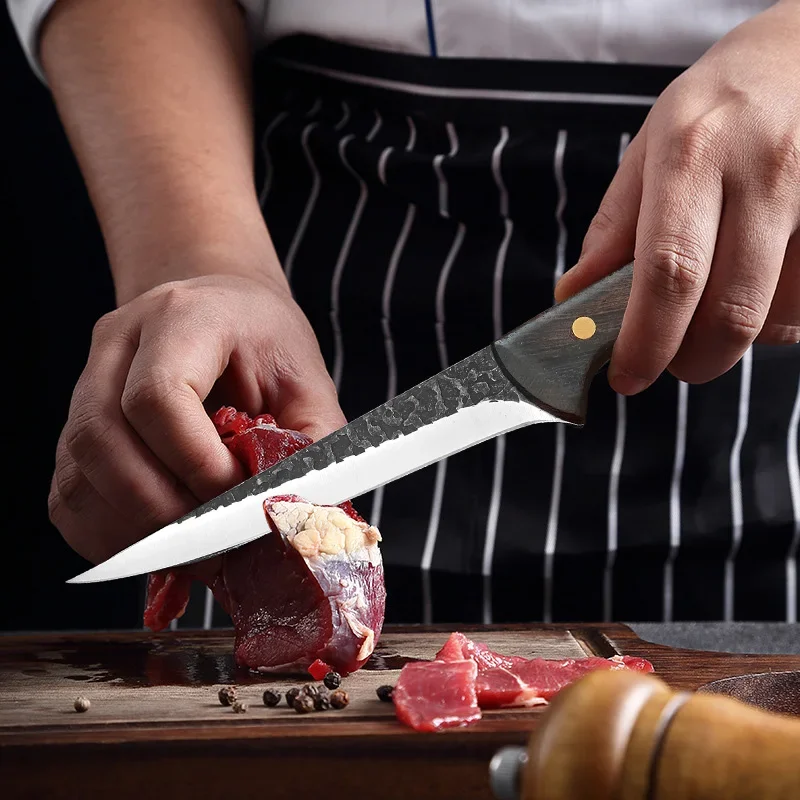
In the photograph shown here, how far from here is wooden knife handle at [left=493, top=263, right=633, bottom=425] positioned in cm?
144

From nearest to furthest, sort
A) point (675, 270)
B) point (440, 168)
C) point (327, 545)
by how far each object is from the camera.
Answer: point (675, 270), point (327, 545), point (440, 168)

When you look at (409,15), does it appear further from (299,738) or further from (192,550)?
(299,738)

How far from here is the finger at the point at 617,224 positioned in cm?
144

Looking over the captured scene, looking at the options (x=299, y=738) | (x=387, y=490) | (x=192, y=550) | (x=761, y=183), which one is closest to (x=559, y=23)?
(x=761, y=183)

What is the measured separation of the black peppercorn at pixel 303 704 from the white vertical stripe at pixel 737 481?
1005mm

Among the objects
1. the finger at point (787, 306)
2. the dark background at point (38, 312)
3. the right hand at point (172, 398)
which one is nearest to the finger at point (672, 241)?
the finger at point (787, 306)

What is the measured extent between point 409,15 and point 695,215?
2.63ft

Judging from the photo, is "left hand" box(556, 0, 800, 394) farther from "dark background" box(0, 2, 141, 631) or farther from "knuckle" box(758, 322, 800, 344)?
"dark background" box(0, 2, 141, 631)

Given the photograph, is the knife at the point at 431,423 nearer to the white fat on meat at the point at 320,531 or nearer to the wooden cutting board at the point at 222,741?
the white fat on meat at the point at 320,531

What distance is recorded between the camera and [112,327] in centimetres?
158

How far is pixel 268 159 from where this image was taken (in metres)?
2.08

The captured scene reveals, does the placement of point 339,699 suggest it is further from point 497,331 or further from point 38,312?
→ point 38,312

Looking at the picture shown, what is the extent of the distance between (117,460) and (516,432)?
79cm

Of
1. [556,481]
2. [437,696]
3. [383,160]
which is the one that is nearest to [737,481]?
[556,481]
